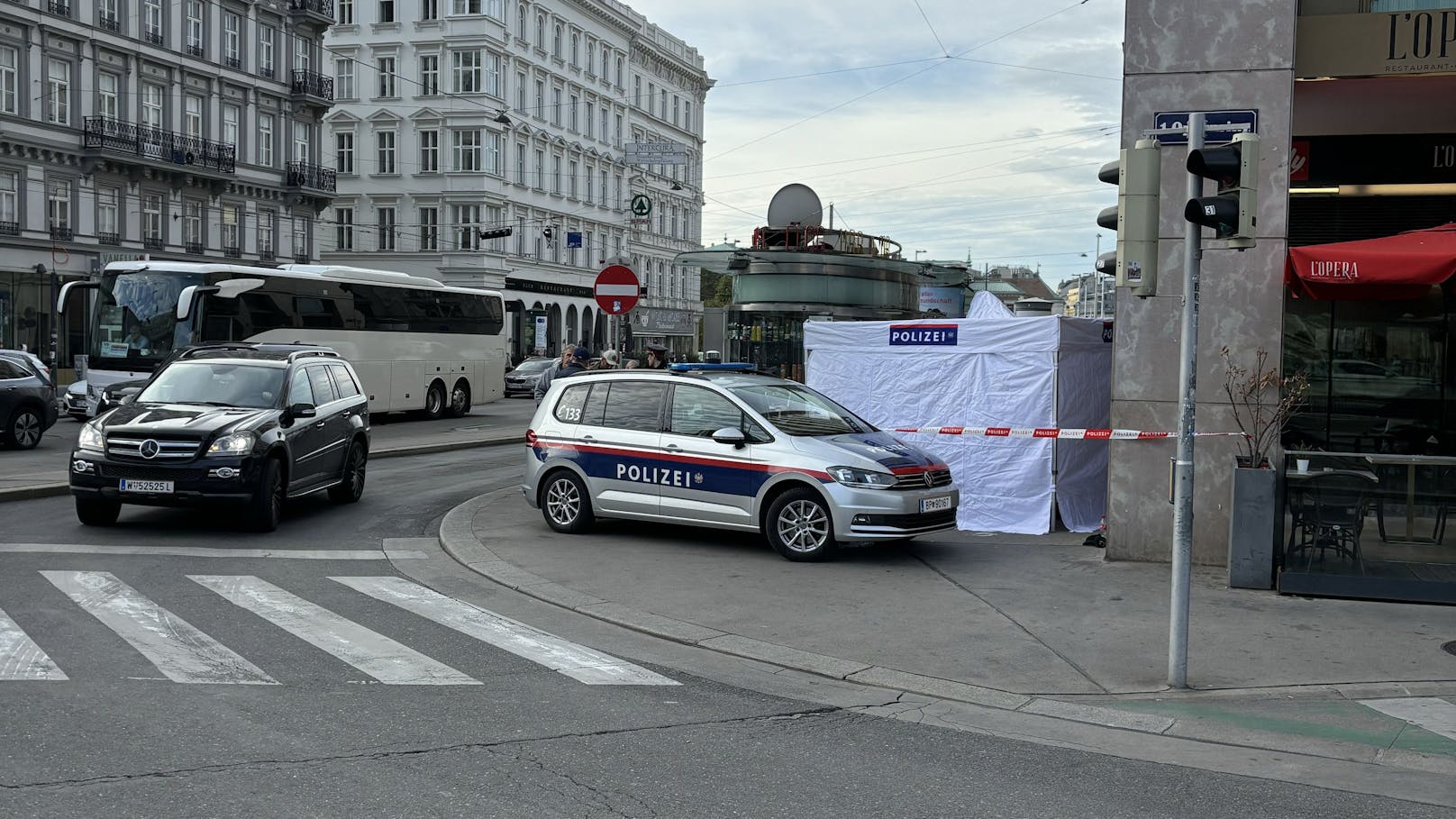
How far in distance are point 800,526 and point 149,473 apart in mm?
5910

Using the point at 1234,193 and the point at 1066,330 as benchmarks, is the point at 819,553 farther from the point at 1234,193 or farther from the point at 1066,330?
the point at 1234,193

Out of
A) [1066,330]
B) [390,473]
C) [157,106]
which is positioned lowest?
[390,473]

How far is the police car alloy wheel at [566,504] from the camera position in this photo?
490 inches

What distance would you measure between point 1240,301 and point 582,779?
7.83 meters

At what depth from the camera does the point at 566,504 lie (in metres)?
12.5

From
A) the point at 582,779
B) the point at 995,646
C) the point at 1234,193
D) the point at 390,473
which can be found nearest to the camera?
the point at 582,779

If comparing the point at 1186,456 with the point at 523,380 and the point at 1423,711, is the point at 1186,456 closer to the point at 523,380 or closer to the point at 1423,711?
the point at 1423,711

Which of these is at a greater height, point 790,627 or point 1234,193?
point 1234,193

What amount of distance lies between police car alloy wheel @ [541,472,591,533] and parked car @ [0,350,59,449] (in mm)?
11902

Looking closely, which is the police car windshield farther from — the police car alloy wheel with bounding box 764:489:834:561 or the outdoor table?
the outdoor table

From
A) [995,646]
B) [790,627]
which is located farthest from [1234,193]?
[790,627]

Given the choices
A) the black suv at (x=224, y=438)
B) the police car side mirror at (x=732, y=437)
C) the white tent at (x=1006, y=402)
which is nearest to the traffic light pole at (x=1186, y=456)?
the police car side mirror at (x=732, y=437)

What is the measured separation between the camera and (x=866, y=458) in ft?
36.4

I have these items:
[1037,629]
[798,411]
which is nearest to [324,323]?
[798,411]
